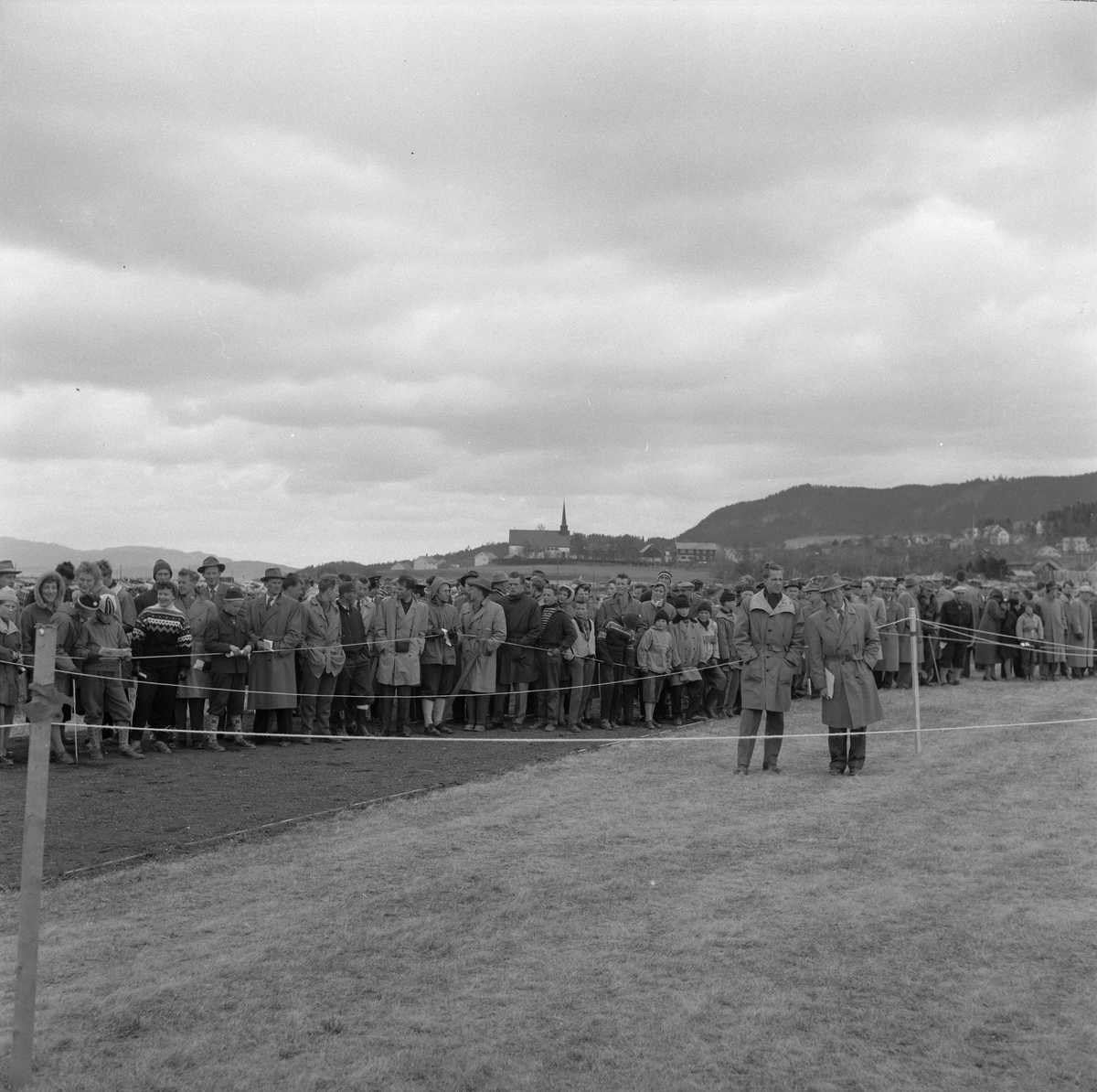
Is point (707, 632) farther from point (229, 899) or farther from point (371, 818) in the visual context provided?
point (229, 899)

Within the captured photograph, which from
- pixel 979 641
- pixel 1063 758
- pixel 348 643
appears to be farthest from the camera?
pixel 979 641

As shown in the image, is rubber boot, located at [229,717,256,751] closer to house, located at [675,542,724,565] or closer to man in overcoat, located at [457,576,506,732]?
man in overcoat, located at [457,576,506,732]

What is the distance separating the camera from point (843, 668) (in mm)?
11430

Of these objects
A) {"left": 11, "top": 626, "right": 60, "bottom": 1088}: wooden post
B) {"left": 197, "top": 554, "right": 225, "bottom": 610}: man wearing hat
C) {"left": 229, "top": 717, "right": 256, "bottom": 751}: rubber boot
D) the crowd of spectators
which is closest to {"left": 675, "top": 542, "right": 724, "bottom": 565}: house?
the crowd of spectators

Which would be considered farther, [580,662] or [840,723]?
[580,662]

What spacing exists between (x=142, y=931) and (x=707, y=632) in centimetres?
1238

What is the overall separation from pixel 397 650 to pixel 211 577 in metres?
2.41

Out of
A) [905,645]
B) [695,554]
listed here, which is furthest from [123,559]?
[695,554]

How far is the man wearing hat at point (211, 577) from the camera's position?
13.2 m

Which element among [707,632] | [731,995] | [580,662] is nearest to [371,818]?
[731,995]

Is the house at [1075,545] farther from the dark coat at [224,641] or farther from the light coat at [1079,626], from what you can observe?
the dark coat at [224,641]

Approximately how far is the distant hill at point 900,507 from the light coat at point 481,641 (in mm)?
95300

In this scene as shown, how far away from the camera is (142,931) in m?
5.95

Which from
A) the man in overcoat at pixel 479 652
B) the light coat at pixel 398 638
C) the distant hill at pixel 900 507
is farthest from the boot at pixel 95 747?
the distant hill at pixel 900 507
